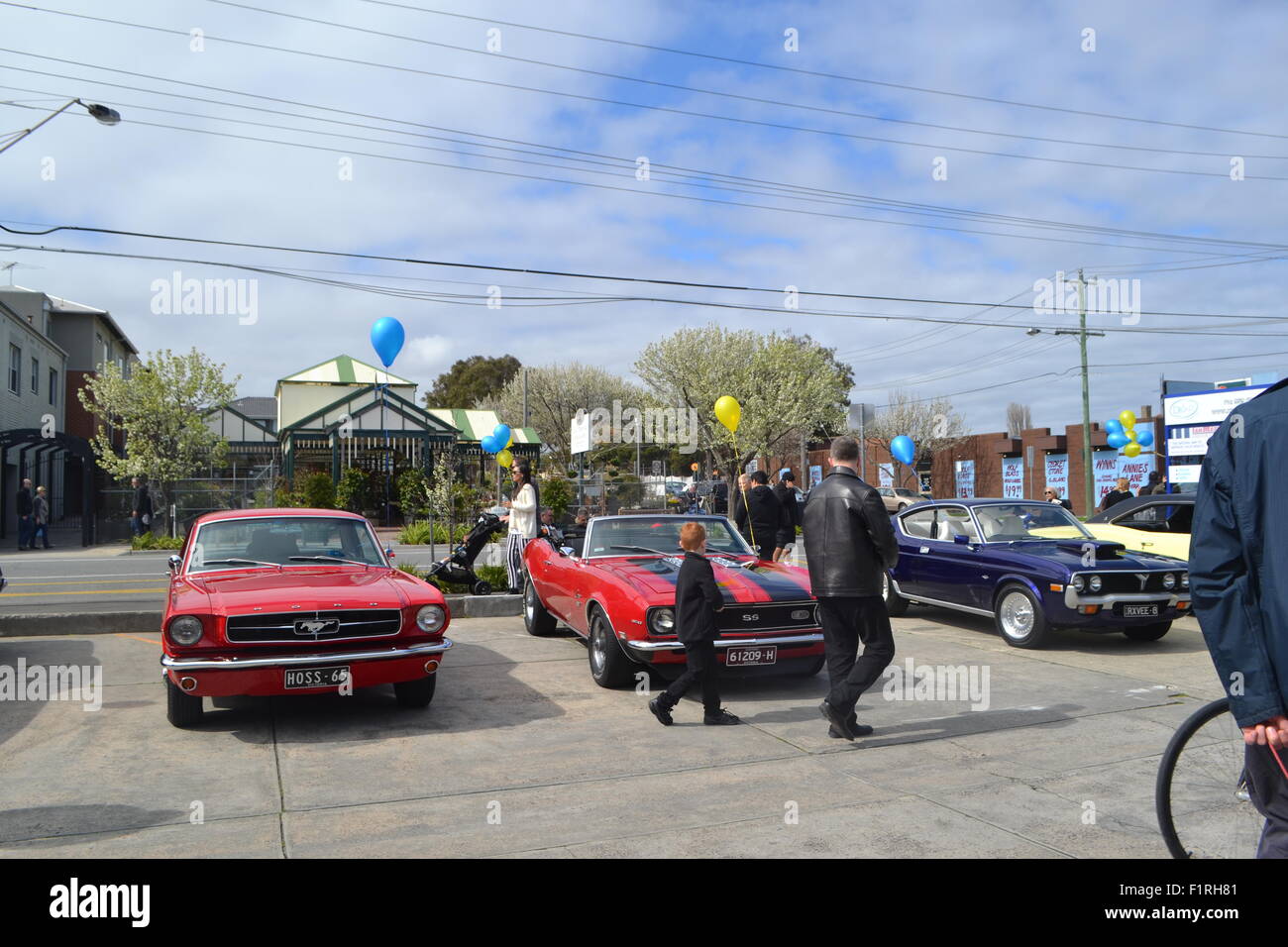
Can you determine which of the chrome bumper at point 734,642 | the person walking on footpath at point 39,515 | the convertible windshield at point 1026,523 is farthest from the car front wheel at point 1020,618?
the person walking on footpath at point 39,515

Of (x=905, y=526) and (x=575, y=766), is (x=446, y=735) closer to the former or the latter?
(x=575, y=766)

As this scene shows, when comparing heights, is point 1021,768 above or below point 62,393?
below

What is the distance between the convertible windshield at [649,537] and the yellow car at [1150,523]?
601 centimetres

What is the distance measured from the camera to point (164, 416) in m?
30.8

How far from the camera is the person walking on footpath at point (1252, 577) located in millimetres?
2637

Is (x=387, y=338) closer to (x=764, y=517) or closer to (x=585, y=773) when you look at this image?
(x=764, y=517)

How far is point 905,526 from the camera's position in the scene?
1255 cm

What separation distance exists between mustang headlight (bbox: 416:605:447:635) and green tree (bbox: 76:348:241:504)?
2623cm

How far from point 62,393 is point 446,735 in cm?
4054

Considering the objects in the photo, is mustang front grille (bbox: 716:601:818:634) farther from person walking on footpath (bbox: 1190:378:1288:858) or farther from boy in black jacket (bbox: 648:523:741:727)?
person walking on footpath (bbox: 1190:378:1288:858)
